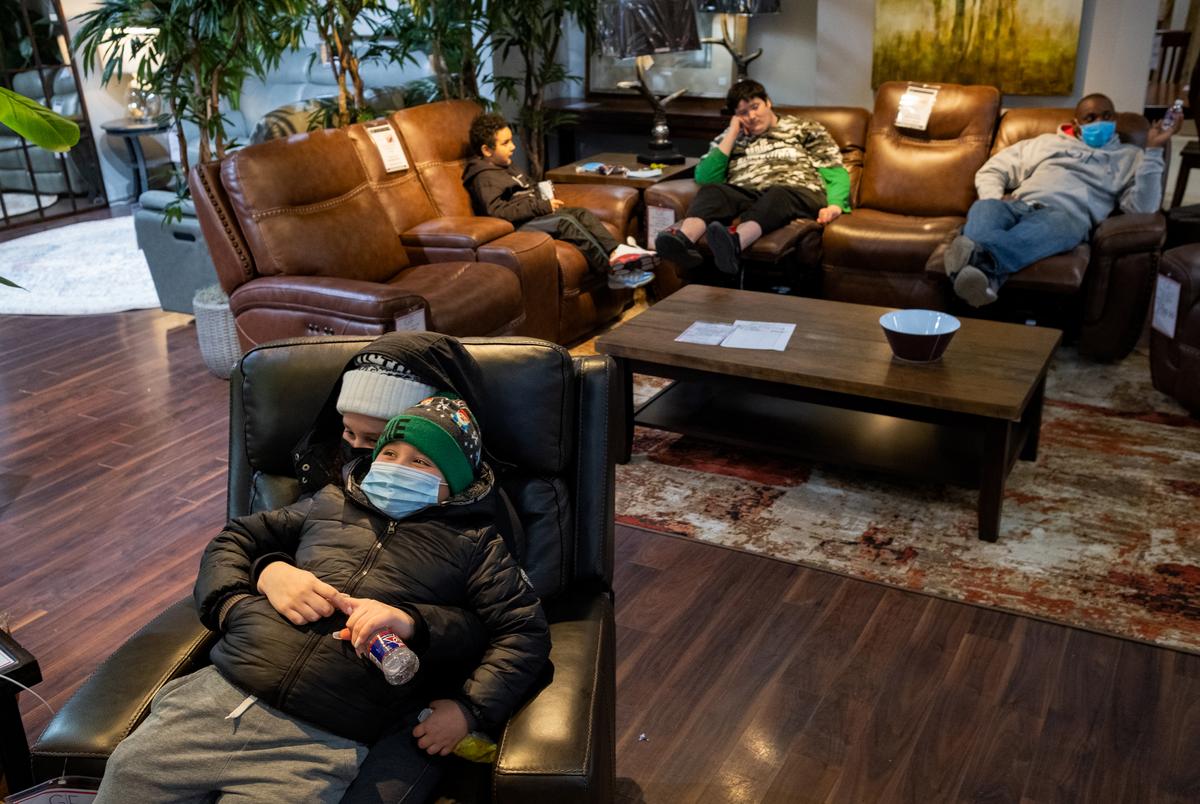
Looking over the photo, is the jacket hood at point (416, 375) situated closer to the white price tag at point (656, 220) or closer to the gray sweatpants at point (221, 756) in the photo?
the gray sweatpants at point (221, 756)

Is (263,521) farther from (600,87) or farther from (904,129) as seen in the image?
(600,87)

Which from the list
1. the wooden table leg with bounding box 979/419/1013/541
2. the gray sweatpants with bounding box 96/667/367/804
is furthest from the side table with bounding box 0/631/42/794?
the wooden table leg with bounding box 979/419/1013/541

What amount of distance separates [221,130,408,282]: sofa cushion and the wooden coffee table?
107cm

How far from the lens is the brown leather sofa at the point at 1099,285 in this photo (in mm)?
3945

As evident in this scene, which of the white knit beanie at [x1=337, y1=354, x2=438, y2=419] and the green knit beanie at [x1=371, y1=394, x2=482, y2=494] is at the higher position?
the white knit beanie at [x1=337, y1=354, x2=438, y2=419]

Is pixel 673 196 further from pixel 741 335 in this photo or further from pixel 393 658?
pixel 393 658

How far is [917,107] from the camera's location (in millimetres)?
4766

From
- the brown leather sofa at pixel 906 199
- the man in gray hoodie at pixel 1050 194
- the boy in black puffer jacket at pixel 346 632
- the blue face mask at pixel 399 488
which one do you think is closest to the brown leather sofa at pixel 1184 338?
the man in gray hoodie at pixel 1050 194

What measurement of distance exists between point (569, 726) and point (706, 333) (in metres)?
2.05

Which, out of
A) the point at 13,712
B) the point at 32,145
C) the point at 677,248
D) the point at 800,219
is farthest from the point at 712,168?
the point at 32,145

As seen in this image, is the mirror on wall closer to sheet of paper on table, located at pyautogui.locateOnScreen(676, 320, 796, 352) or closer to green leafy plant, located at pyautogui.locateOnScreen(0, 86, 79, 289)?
sheet of paper on table, located at pyautogui.locateOnScreen(676, 320, 796, 352)

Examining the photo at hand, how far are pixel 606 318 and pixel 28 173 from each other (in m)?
4.68

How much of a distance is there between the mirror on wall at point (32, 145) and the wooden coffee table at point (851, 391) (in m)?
5.14

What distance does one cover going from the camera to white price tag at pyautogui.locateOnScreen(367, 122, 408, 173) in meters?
4.21
